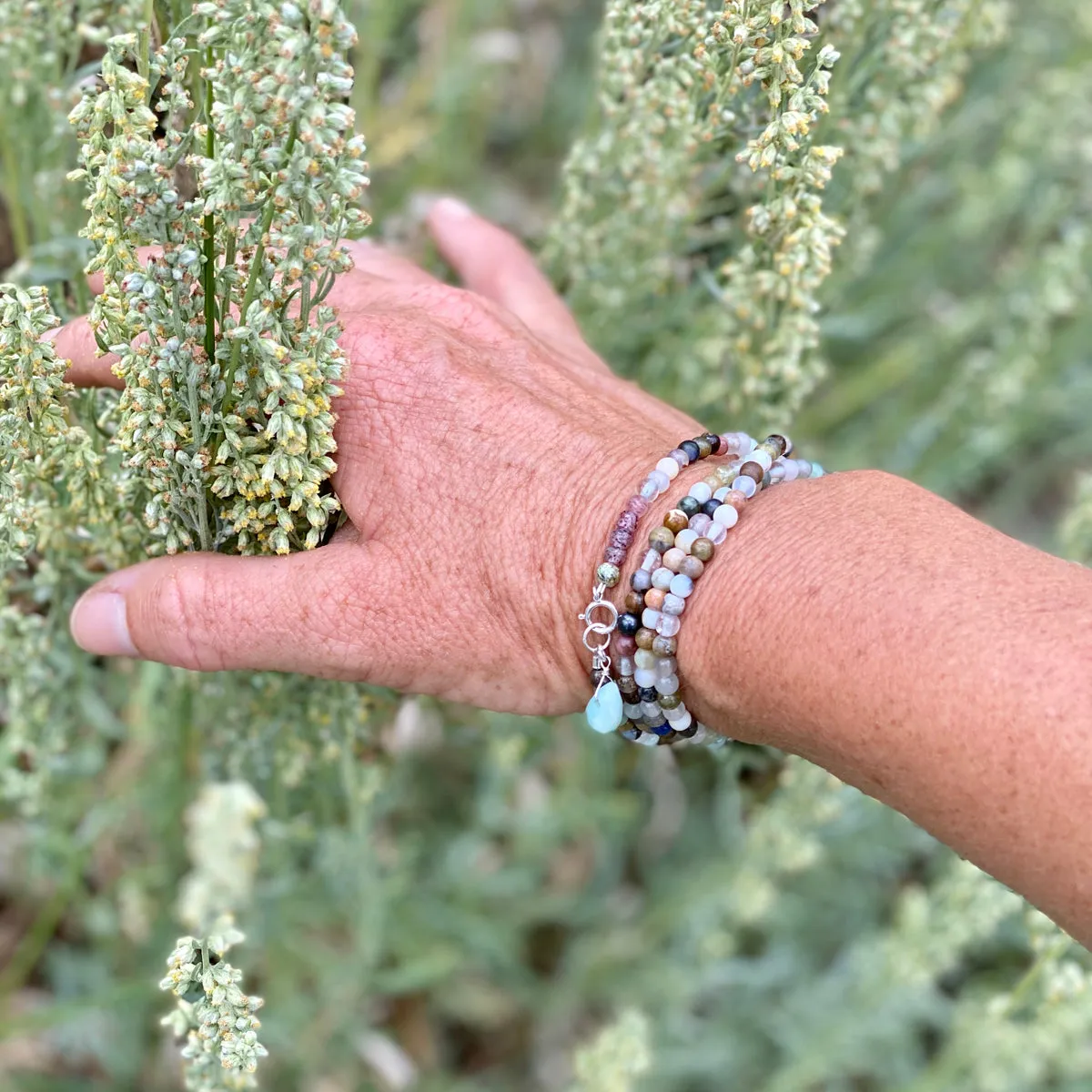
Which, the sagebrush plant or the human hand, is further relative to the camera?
the human hand

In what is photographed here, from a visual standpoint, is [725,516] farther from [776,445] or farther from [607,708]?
[607,708]

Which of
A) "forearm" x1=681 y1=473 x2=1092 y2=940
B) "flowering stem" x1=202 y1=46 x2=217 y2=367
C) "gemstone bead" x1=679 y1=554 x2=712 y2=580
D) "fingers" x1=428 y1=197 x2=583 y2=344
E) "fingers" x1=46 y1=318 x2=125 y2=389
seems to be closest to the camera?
"forearm" x1=681 y1=473 x2=1092 y2=940

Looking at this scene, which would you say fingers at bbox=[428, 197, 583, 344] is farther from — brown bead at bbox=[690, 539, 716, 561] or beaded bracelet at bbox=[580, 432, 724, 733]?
brown bead at bbox=[690, 539, 716, 561]

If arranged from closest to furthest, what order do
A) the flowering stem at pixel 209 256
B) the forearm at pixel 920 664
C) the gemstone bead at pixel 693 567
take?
the forearm at pixel 920 664, the flowering stem at pixel 209 256, the gemstone bead at pixel 693 567

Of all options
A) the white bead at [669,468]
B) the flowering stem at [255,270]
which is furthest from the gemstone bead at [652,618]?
the flowering stem at [255,270]

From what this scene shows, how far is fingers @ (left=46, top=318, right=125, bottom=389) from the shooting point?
1492 mm

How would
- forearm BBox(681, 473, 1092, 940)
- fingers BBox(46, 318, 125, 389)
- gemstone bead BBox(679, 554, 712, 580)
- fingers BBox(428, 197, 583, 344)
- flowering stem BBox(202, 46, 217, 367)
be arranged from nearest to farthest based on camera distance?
1. forearm BBox(681, 473, 1092, 940)
2. flowering stem BBox(202, 46, 217, 367)
3. gemstone bead BBox(679, 554, 712, 580)
4. fingers BBox(46, 318, 125, 389)
5. fingers BBox(428, 197, 583, 344)

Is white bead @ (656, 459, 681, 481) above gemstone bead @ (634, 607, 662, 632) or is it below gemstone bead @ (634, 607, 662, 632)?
above

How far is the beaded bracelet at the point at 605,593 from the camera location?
56.1 inches

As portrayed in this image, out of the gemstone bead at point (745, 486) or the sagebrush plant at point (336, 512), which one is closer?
the sagebrush plant at point (336, 512)

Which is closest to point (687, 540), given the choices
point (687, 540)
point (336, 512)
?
point (687, 540)

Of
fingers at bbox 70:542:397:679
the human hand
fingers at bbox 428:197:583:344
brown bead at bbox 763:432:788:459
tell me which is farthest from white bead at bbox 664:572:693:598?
fingers at bbox 428:197:583:344

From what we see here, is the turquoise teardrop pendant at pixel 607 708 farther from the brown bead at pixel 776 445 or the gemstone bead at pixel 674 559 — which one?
the brown bead at pixel 776 445

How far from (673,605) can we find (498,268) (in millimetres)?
989
